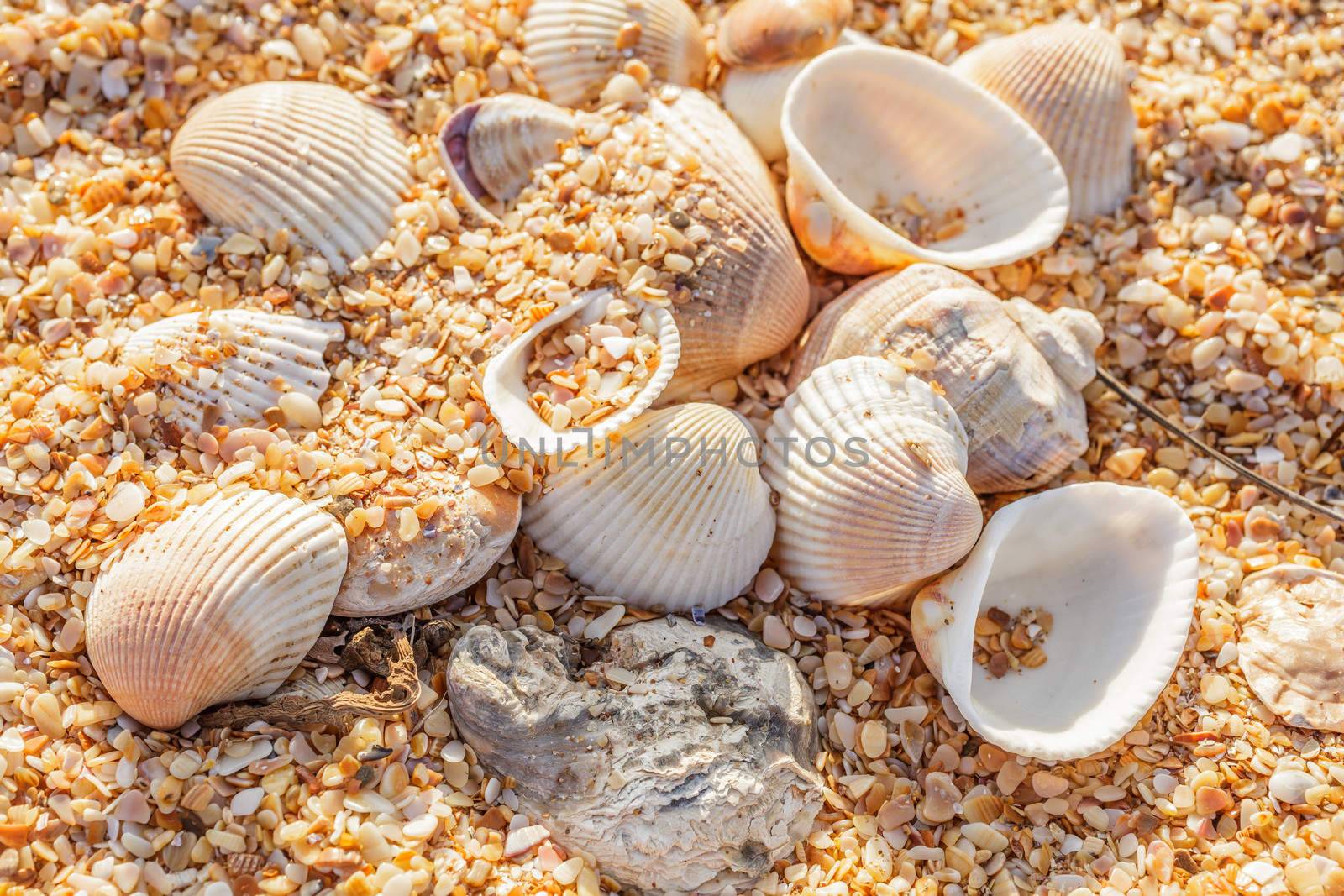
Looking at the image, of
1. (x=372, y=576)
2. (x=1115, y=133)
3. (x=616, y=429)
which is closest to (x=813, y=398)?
(x=616, y=429)

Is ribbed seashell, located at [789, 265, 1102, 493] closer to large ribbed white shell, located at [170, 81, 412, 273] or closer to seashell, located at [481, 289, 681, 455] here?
seashell, located at [481, 289, 681, 455]

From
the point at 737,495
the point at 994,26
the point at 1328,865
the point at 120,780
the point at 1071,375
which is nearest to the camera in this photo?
the point at 120,780

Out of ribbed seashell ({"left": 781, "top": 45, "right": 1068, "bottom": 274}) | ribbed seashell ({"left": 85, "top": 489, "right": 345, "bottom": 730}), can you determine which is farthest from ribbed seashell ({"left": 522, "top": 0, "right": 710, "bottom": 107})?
ribbed seashell ({"left": 85, "top": 489, "right": 345, "bottom": 730})

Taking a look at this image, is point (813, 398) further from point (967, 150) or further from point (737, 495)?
point (967, 150)

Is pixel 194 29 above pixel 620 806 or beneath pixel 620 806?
above

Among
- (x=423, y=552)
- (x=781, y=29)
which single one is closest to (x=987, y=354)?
(x=781, y=29)

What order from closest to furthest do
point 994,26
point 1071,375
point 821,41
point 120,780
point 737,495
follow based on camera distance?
point 120,780 → point 737,495 → point 1071,375 → point 821,41 → point 994,26
